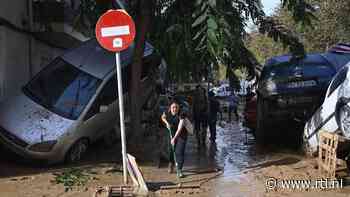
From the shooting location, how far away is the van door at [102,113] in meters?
12.1

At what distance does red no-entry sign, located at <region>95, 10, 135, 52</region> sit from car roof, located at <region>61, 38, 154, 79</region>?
355 cm

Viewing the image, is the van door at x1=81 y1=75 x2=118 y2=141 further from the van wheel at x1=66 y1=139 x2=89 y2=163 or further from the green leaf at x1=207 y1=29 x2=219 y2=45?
the green leaf at x1=207 y1=29 x2=219 y2=45

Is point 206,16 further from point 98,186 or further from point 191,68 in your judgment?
point 98,186

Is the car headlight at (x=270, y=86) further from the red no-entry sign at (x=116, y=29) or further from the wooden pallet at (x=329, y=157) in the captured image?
the red no-entry sign at (x=116, y=29)

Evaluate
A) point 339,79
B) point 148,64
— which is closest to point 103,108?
point 148,64

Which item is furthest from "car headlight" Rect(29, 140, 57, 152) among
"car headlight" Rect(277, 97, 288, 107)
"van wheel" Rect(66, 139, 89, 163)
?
"car headlight" Rect(277, 97, 288, 107)

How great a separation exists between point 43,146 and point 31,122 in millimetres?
738

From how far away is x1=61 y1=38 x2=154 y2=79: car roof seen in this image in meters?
12.8

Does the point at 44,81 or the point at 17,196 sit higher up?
the point at 44,81

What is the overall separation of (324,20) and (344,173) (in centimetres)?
1996

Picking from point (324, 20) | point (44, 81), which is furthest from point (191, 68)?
point (324, 20)

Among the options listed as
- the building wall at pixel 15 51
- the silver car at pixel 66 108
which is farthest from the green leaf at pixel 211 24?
the building wall at pixel 15 51

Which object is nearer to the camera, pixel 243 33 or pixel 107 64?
pixel 243 33

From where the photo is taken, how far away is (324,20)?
28.7 meters
